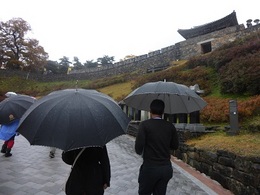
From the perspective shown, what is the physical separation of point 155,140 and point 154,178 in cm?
48

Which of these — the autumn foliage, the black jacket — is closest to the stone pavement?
the black jacket

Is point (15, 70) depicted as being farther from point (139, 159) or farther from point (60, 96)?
point (60, 96)

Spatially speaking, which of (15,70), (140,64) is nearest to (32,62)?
(15,70)

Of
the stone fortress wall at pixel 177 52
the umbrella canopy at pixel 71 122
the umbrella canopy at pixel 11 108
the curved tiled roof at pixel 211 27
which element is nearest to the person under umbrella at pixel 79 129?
the umbrella canopy at pixel 71 122

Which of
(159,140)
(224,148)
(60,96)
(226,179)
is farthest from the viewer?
(224,148)

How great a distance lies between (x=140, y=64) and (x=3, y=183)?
29.3 metres

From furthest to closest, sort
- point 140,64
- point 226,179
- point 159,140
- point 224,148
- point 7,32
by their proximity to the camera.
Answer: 1. point 7,32
2. point 140,64
3. point 224,148
4. point 226,179
5. point 159,140

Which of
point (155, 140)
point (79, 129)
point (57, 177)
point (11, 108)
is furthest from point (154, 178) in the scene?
point (11, 108)

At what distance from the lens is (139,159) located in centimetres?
809

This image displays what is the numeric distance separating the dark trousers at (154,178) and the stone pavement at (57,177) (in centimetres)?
195

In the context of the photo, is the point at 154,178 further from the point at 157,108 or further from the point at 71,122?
the point at 71,122

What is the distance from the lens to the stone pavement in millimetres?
4863

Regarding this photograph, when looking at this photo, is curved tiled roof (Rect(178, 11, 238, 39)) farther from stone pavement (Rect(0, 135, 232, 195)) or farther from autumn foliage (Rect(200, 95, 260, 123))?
stone pavement (Rect(0, 135, 232, 195))

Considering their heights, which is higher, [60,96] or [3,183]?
[60,96]
